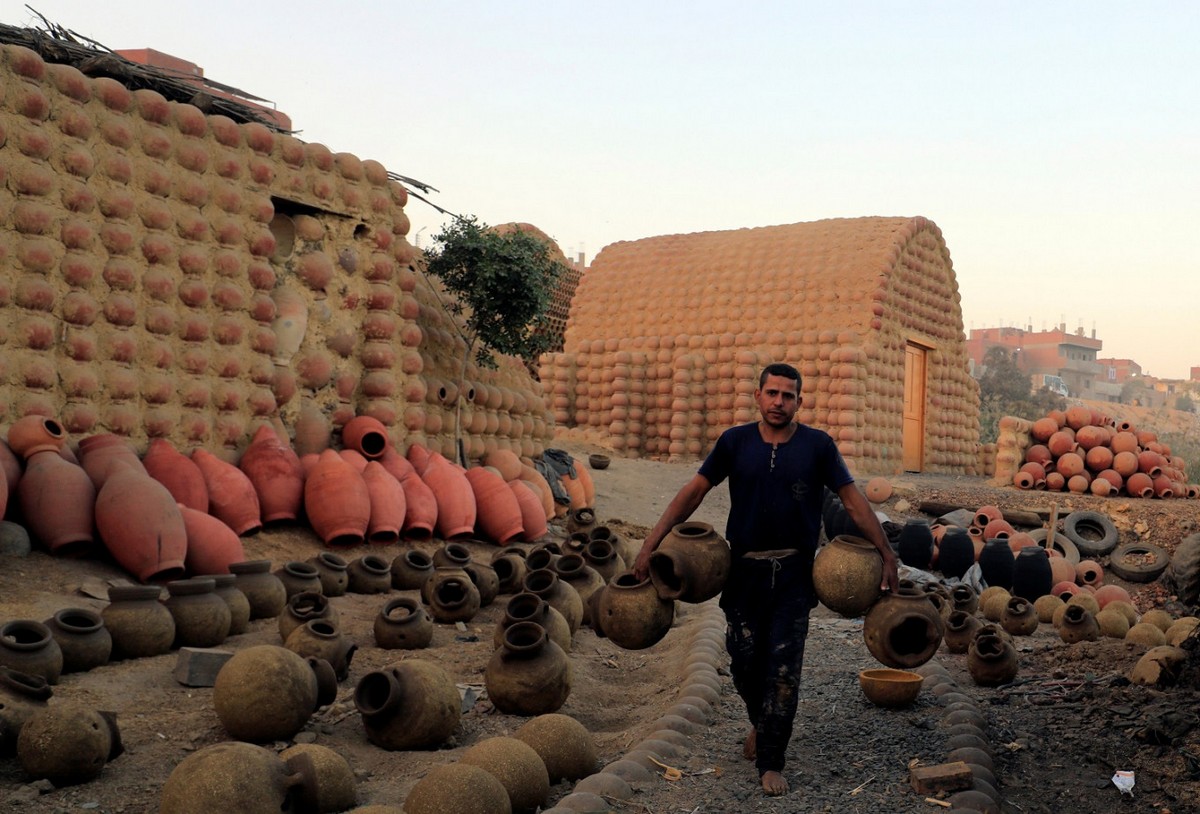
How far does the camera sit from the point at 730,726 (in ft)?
13.5

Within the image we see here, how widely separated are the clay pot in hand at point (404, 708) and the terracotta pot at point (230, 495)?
10.9ft

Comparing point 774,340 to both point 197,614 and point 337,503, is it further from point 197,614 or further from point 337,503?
point 197,614

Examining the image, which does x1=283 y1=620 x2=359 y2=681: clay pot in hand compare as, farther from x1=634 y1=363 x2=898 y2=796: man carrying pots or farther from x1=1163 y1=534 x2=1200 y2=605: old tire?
x1=1163 y1=534 x2=1200 y2=605: old tire

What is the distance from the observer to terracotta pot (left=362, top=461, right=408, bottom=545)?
24.1ft

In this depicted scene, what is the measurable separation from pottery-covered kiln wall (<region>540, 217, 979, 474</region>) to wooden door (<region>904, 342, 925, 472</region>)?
0.12 meters

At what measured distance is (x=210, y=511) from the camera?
21.6 ft

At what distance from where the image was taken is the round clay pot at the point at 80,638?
4098 millimetres

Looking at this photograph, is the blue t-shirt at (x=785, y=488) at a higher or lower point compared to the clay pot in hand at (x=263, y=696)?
higher

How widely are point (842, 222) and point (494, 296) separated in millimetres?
7896

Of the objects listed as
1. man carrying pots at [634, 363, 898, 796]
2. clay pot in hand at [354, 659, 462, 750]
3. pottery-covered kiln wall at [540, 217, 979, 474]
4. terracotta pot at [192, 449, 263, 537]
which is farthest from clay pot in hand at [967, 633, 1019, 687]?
pottery-covered kiln wall at [540, 217, 979, 474]

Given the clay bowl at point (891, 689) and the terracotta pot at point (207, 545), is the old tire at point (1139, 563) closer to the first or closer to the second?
the clay bowl at point (891, 689)

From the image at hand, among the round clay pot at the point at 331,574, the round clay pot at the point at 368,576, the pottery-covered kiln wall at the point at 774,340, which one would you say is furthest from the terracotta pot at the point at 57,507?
the pottery-covered kiln wall at the point at 774,340

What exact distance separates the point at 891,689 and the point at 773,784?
120cm

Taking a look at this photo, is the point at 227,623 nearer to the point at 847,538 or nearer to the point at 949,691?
the point at 847,538
